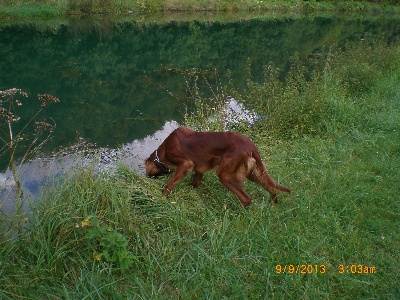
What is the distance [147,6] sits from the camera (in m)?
34.2

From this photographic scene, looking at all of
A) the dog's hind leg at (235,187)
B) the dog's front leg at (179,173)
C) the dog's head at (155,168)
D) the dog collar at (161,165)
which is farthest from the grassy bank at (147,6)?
the dog's hind leg at (235,187)

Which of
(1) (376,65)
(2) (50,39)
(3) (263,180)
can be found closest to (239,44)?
(2) (50,39)

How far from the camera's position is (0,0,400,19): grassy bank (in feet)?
92.7

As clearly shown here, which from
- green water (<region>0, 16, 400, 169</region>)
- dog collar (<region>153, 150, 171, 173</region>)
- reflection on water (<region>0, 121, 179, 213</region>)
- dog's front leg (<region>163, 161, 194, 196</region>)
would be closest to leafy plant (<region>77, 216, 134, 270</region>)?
dog's front leg (<region>163, 161, 194, 196</region>)

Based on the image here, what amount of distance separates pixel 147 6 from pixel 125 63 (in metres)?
18.5

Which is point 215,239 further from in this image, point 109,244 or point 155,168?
point 155,168

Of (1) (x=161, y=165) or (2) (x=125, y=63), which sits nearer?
(1) (x=161, y=165)

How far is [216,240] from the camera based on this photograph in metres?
4.36

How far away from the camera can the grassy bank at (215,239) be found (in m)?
3.73

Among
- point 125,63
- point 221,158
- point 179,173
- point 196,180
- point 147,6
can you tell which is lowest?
point 125,63
